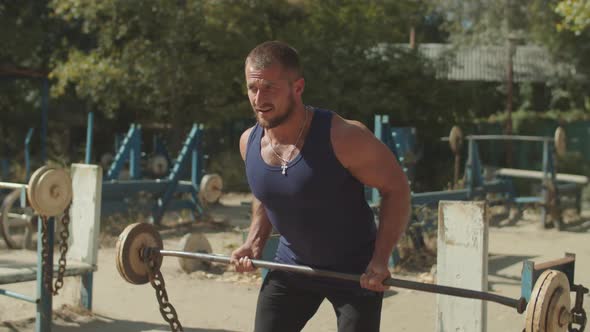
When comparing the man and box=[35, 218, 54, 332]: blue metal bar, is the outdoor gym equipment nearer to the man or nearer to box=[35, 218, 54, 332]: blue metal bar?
box=[35, 218, 54, 332]: blue metal bar

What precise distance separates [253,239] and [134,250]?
1.91 feet

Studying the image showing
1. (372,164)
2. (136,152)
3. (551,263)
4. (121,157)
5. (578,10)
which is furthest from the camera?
(578,10)

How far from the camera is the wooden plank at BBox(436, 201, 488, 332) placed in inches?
156

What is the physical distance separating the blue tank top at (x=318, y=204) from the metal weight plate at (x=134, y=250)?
2.40 ft

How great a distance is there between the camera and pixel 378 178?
2.80 m

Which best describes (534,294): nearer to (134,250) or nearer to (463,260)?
(463,260)

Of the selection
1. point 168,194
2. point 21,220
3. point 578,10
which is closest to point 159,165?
point 168,194

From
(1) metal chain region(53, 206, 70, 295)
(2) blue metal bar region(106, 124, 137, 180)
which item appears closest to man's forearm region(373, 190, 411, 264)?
(1) metal chain region(53, 206, 70, 295)

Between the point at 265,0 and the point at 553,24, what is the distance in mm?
9980

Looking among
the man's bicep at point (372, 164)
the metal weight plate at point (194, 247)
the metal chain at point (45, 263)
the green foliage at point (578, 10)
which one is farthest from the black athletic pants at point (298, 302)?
the green foliage at point (578, 10)

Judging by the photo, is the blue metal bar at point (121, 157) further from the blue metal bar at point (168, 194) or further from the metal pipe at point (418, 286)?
the metal pipe at point (418, 286)

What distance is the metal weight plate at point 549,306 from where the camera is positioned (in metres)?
2.62

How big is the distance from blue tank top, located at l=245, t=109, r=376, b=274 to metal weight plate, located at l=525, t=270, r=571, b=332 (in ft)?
2.15

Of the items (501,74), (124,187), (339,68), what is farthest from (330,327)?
(501,74)
